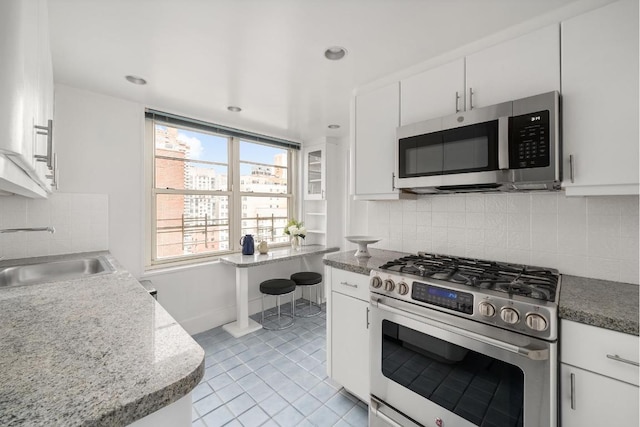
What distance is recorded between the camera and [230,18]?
144 cm

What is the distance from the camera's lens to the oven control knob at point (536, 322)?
3.50ft

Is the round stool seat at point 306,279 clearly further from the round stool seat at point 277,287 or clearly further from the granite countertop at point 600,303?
the granite countertop at point 600,303

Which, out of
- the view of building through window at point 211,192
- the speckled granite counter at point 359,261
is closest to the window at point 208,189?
the view of building through window at point 211,192

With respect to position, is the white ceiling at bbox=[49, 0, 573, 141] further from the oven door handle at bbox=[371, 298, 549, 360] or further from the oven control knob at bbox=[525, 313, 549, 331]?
the oven door handle at bbox=[371, 298, 549, 360]

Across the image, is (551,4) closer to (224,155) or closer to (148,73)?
(148,73)

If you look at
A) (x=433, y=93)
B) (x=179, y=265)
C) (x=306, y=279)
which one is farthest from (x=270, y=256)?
(x=433, y=93)

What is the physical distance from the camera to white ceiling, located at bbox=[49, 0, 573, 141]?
1.36 meters

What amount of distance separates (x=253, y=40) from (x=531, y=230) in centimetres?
211

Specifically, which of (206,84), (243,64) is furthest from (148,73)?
(243,64)

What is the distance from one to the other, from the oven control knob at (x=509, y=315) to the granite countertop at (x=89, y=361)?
1.18 metres

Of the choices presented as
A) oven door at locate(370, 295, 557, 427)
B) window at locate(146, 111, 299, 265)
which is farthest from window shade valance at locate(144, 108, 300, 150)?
oven door at locate(370, 295, 557, 427)

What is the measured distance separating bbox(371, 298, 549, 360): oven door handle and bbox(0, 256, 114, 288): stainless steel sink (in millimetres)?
1694

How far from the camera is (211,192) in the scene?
10.5ft

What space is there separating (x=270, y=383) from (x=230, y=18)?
2.45 metres
